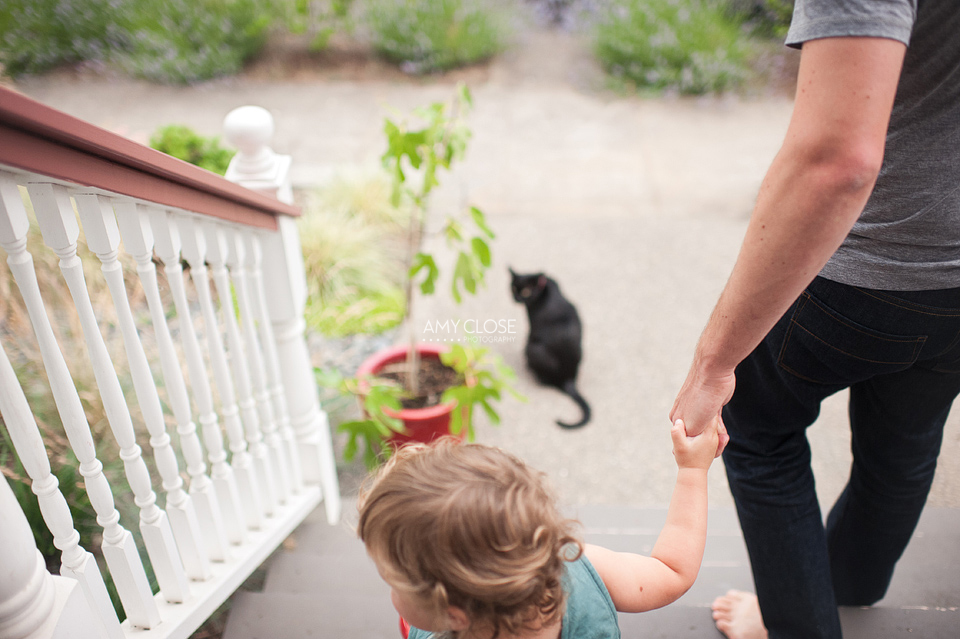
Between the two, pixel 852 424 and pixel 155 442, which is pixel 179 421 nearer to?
pixel 155 442

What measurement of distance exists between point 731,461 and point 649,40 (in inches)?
209

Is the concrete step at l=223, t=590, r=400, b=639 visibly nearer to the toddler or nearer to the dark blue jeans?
the toddler

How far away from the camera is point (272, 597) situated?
5.25ft

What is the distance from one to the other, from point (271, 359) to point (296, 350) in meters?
0.11

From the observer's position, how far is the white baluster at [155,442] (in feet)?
3.40

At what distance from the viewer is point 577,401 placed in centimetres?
265

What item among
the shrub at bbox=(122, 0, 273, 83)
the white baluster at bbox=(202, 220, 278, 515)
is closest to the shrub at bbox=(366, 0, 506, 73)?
the shrub at bbox=(122, 0, 273, 83)

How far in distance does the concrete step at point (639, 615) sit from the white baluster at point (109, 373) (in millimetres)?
268

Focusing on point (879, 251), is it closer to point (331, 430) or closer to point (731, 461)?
point (731, 461)

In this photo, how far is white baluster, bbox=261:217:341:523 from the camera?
1650 millimetres

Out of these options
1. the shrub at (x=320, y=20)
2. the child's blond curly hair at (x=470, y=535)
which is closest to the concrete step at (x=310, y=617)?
the child's blond curly hair at (x=470, y=535)

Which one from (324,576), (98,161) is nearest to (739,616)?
(324,576)

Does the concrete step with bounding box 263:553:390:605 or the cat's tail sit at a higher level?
the cat's tail

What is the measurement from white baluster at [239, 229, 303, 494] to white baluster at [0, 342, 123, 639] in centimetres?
64
